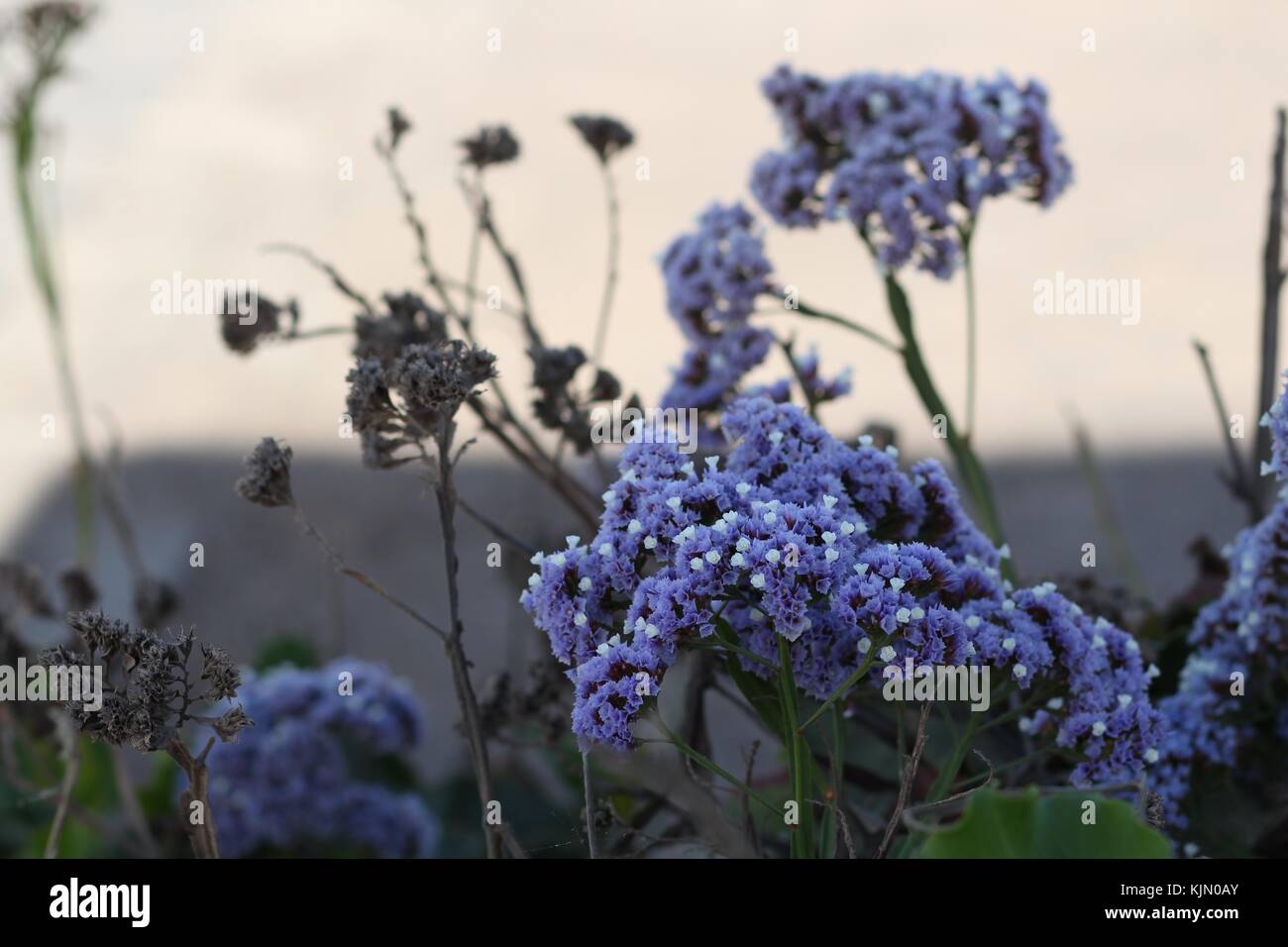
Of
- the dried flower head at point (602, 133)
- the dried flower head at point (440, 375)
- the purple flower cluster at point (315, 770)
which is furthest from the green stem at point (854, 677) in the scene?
the purple flower cluster at point (315, 770)

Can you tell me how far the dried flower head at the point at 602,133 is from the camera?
1.43 meters

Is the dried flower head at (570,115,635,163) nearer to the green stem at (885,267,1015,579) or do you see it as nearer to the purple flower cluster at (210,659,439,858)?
the green stem at (885,267,1015,579)

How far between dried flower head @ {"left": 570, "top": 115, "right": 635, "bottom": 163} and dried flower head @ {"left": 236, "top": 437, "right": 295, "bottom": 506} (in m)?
0.61

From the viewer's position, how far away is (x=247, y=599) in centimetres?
296

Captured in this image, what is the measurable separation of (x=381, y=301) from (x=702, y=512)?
482mm

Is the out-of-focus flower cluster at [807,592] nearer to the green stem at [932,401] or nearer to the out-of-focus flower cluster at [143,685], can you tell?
the out-of-focus flower cluster at [143,685]

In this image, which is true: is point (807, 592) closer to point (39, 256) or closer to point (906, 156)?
point (906, 156)

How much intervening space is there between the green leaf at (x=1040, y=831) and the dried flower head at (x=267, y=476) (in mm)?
472

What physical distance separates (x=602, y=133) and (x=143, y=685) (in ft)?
2.72

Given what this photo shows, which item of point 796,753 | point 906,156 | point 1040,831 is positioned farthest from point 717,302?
point 1040,831

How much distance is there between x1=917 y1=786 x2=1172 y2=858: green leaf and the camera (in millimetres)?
666

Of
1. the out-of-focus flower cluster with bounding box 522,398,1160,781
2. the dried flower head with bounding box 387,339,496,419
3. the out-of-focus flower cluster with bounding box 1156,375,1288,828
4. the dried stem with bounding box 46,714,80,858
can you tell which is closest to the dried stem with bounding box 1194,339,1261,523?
the out-of-focus flower cluster with bounding box 1156,375,1288,828
